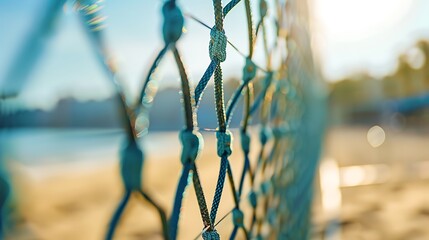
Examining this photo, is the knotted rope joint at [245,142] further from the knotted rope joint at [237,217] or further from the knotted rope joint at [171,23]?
the knotted rope joint at [171,23]

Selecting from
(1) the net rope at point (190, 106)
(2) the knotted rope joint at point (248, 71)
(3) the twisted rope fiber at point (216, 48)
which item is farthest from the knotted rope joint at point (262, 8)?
(3) the twisted rope fiber at point (216, 48)

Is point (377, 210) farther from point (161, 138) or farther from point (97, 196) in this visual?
point (161, 138)

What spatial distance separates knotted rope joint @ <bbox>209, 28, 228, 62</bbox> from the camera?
533 millimetres

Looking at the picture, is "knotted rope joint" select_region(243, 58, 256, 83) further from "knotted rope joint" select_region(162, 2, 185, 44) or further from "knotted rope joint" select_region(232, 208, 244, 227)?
"knotted rope joint" select_region(162, 2, 185, 44)

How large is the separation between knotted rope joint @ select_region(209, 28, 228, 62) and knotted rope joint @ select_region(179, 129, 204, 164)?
0.31ft

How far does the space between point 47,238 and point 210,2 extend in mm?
2129

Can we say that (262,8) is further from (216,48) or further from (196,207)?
(196,207)

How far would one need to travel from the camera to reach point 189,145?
0.47 m

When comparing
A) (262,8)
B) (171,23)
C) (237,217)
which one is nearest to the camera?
(171,23)

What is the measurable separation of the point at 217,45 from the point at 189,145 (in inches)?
4.7

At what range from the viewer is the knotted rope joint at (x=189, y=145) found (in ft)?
1.55

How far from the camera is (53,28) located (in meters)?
0.32

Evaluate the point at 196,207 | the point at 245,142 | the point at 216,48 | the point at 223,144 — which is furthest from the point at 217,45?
the point at 196,207

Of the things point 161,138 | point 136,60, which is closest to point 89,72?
point 136,60
